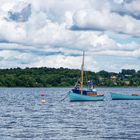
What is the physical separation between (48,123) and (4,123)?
18.0 ft

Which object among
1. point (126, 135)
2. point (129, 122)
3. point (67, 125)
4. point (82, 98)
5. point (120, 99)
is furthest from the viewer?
point (120, 99)

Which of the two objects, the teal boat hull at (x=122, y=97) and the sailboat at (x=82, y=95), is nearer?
the sailboat at (x=82, y=95)

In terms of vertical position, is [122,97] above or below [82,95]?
below

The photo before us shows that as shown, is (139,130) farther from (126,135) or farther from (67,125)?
(67,125)

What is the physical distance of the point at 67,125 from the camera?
→ 69.9 m

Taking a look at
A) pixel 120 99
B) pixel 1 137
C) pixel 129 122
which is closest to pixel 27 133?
pixel 1 137

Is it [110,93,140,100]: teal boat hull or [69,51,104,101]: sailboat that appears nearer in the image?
[69,51,104,101]: sailboat

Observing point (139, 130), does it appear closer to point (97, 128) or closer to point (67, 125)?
point (97, 128)

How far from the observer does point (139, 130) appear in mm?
63344

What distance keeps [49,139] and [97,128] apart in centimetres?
1176

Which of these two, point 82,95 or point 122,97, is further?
point 122,97

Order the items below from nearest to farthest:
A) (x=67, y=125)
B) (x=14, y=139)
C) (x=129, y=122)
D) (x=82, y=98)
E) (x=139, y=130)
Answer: (x=14, y=139)
(x=139, y=130)
(x=67, y=125)
(x=129, y=122)
(x=82, y=98)

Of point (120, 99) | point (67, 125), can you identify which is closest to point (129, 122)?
point (67, 125)

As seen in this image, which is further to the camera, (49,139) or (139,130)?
(139,130)
